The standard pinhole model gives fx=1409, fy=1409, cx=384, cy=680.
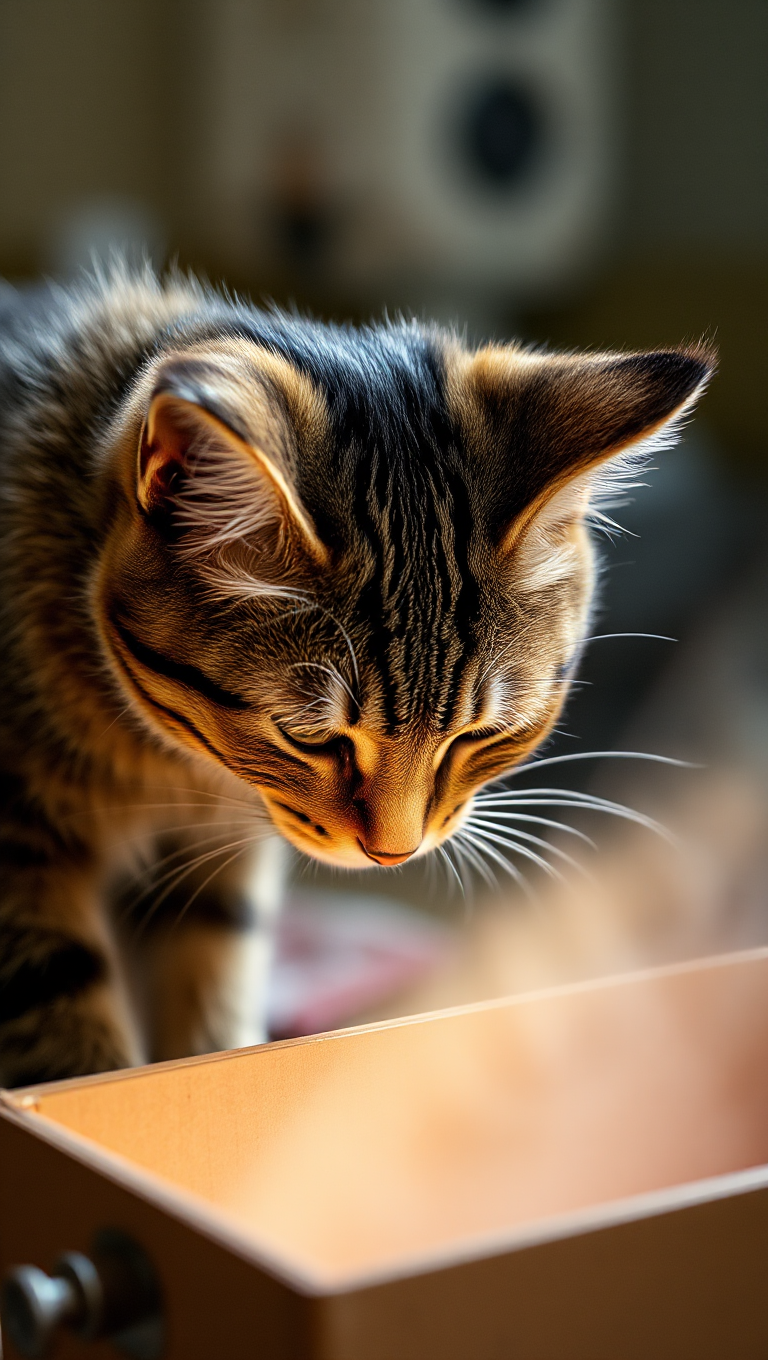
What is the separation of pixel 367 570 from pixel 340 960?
83cm

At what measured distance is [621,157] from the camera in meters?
3.77

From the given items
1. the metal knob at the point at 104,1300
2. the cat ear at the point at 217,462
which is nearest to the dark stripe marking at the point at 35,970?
the cat ear at the point at 217,462

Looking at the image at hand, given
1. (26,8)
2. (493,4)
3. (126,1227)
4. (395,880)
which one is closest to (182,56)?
(26,8)

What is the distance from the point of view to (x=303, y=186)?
354 centimetres

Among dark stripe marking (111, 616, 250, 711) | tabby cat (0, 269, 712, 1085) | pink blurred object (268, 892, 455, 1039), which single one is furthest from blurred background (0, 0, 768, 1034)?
dark stripe marking (111, 616, 250, 711)

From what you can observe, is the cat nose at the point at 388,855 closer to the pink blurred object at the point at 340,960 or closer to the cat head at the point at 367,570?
the cat head at the point at 367,570

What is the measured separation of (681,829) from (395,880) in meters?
0.76

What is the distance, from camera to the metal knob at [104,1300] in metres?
0.45

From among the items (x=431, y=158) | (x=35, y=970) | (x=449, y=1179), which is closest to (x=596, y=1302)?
(x=449, y=1179)

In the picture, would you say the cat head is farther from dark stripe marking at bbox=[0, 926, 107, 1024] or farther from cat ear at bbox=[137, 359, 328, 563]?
dark stripe marking at bbox=[0, 926, 107, 1024]

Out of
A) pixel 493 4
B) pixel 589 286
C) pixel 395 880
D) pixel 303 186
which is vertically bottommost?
pixel 395 880

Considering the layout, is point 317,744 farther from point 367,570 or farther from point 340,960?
point 340,960

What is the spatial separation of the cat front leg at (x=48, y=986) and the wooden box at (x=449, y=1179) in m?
0.29

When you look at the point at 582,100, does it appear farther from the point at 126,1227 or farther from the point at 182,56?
the point at 126,1227
